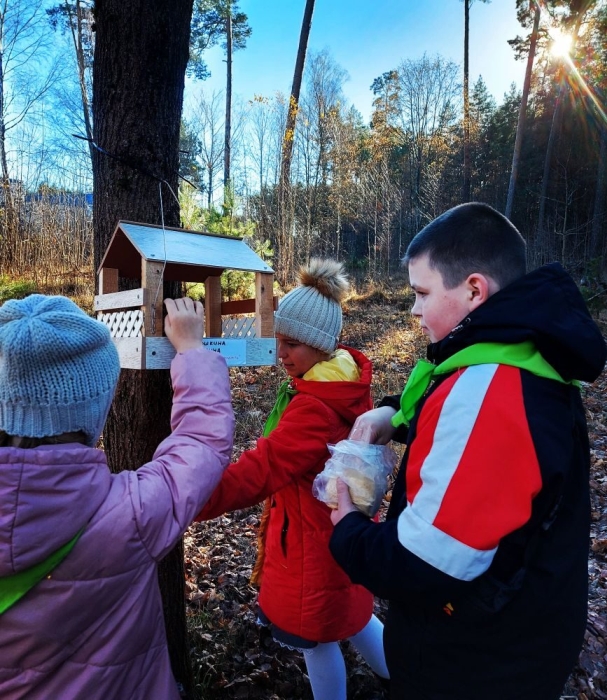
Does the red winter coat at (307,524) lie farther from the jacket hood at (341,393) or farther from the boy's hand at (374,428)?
the boy's hand at (374,428)

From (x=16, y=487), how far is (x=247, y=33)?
2374cm

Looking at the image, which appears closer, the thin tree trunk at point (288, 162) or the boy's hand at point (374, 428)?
the boy's hand at point (374, 428)

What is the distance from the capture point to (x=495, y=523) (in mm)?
1049

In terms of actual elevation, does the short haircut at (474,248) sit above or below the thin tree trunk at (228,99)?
below

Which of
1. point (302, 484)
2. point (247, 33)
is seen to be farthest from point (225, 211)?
point (247, 33)

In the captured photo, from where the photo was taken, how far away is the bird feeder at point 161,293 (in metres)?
1.52

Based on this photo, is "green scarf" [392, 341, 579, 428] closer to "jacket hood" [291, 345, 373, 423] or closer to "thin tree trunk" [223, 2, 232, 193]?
"jacket hood" [291, 345, 373, 423]

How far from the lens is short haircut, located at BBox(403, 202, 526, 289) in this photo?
4.36ft

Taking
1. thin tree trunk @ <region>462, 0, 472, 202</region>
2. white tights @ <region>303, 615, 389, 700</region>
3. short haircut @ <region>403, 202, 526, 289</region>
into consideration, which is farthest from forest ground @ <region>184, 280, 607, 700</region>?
thin tree trunk @ <region>462, 0, 472, 202</region>

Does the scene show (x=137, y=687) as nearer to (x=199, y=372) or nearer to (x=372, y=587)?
(x=372, y=587)

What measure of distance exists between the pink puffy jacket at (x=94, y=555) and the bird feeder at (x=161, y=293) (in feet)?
1.13

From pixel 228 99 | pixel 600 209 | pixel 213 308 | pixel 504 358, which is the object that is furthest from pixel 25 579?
pixel 600 209

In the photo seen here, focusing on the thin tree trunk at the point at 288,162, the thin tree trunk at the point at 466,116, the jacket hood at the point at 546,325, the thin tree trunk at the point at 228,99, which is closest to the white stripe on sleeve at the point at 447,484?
the jacket hood at the point at 546,325

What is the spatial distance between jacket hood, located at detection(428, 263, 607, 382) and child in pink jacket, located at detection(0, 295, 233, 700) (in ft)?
2.68
